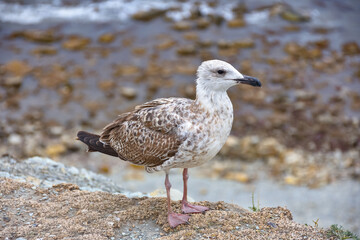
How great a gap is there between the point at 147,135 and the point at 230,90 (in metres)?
11.6

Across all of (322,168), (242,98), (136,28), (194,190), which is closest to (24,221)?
(194,190)

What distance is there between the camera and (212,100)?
5371mm

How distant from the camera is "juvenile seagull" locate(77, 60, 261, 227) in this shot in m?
5.23

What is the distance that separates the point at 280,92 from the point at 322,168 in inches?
175

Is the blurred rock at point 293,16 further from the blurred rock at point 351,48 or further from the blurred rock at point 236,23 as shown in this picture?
the blurred rock at point 351,48

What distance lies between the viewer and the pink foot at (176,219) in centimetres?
537

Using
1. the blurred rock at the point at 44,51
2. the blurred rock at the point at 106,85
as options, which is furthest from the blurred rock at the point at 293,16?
the blurred rock at the point at 44,51

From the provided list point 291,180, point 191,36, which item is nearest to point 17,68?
point 191,36

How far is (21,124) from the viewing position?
616 inches

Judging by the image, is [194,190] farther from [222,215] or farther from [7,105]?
[7,105]

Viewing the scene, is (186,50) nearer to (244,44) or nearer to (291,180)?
(244,44)

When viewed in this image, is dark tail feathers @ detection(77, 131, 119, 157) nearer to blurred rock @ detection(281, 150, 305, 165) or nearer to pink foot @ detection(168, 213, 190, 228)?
pink foot @ detection(168, 213, 190, 228)

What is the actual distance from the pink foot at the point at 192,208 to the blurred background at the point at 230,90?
5623mm

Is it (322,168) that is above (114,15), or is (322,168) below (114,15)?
below
